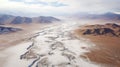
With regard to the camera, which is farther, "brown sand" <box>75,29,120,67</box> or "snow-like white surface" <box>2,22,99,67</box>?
"brown sand" <box>75,29,120,67</box>

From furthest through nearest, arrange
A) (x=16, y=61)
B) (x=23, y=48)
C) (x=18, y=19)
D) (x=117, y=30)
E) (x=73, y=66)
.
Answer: (x=18, y=19), (x=117, y=30), (x=23, y=48), (x=16, y=61), (x=73, y=66)

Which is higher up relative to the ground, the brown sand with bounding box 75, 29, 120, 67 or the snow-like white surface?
the snow-like white surface

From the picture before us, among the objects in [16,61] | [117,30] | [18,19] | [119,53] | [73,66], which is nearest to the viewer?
[73,66]

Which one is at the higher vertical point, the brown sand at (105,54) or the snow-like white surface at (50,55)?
the snow-like white surface at (50,55)

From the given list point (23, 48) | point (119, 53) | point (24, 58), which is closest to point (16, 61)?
point (24, 58)

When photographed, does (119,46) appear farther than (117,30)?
No

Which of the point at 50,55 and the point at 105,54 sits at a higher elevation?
the point at 50,55

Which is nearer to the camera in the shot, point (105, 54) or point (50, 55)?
point (50, 55)

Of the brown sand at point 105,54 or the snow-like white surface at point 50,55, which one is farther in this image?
the brown sand at point 105,54

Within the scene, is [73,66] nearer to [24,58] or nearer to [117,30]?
[24,58]

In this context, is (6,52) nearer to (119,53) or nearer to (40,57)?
(40,57)
